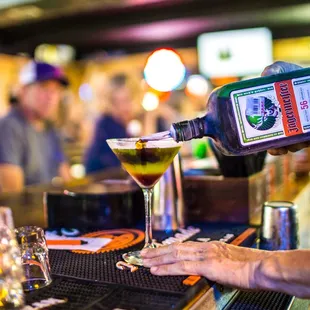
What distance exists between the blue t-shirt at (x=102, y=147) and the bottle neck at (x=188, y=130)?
275 centimetres

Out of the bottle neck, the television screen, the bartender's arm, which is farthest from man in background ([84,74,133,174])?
the bartender's arm

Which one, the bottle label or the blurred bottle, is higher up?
the bottle label

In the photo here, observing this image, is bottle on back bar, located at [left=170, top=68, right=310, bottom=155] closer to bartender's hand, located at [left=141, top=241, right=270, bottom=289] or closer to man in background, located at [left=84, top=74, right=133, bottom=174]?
bartender's hand, located at [left=141, top=241, right=270, bottom=289]

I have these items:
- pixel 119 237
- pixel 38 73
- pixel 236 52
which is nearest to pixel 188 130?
pixel 119 237

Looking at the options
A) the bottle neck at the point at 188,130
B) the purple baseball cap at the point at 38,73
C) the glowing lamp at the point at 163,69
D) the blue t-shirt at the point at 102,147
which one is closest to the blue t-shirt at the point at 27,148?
the purple baseball cap at the point at 38,73

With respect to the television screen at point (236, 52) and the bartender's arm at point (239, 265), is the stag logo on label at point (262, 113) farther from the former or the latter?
the television screen at point (236, 52)

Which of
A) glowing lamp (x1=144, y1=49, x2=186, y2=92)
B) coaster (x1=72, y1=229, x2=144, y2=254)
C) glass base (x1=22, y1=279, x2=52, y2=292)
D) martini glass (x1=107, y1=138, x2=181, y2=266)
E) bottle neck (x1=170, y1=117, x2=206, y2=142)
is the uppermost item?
glowing lamp (x1=144, y1=49, x2=186, y2=92)

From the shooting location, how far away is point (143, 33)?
771 cm

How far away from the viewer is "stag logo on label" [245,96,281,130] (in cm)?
118

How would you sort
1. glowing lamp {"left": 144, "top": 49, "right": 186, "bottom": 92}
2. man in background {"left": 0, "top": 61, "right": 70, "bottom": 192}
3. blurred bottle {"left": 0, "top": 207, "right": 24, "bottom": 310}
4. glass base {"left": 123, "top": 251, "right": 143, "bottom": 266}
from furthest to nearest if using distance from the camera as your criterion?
glowing lamp {"left": 144, "top": 49, "right": 186, "bottom": 92} → man in background {"left": 0, "top": 61, "right": 70, "bottom": 192} → glass base {"left": 123, "top": 251, "right": 143, "bottom": 266} → blurred bottle {"left": 0, "top": 207, "right": 24, "bottom": 310}

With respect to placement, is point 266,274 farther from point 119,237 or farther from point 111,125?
point 111,125

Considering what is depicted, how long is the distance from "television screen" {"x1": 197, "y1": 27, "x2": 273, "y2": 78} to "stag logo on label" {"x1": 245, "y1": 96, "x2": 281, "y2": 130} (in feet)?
16.7

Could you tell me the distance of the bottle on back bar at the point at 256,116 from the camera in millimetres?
1174

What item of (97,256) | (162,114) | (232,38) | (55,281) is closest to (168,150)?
(97,256)
